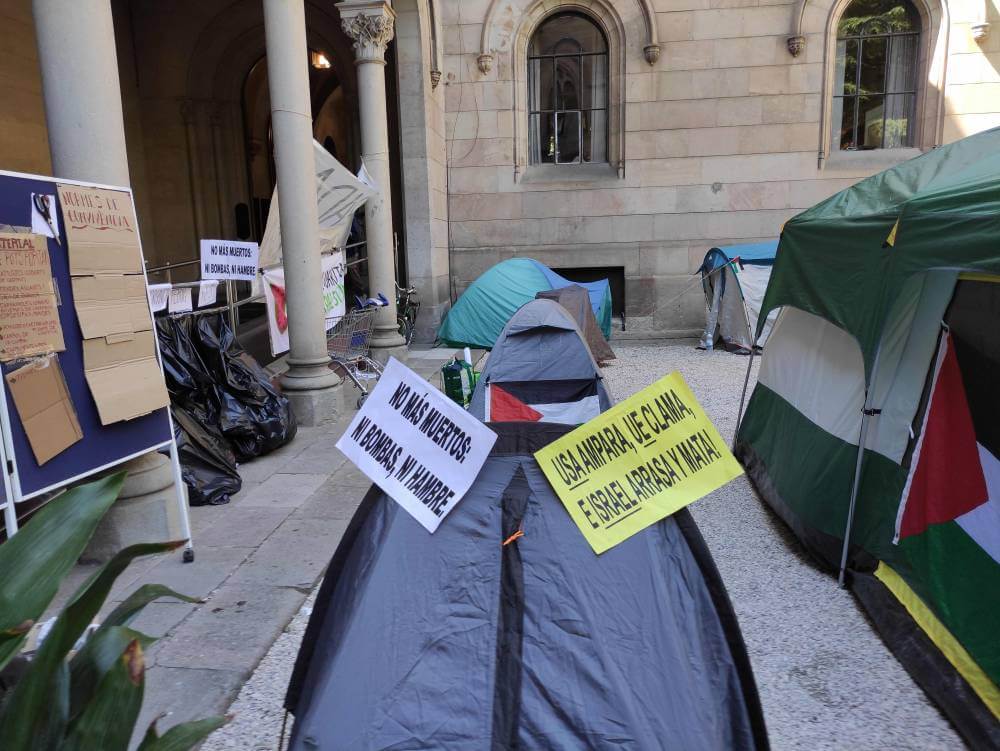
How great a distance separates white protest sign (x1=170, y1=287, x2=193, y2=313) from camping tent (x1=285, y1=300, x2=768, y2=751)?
148 inches

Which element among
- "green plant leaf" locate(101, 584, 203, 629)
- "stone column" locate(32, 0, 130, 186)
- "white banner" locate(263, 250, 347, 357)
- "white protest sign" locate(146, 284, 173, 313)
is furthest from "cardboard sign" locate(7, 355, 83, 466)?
"white banner" locate(263, 250, 347, 357)

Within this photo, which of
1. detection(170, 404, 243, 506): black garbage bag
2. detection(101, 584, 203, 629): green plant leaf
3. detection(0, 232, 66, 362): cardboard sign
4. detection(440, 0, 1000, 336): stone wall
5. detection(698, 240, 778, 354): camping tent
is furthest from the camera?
detection(440, 0, 1000, 336): stone wall

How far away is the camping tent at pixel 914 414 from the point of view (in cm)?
297

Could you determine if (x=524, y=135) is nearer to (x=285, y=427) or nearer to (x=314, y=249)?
(x=314, y=249)

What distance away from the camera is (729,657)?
2258 millimetres

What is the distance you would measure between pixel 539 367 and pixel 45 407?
3.21m

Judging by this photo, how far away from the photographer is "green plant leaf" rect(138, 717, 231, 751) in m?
1.37

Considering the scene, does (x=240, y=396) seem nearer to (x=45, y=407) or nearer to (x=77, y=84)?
(x=45, y=407)

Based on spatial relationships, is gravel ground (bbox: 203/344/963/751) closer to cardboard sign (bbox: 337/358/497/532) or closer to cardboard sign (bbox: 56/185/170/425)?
cardboard sign (bbox: 337/358/497/532)

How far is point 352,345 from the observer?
8.78 meters

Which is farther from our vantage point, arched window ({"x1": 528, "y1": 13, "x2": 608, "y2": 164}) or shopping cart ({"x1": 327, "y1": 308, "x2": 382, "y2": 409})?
arched window ({"x1": 528, "y1": 13, "x2": 608, "y2": 164})

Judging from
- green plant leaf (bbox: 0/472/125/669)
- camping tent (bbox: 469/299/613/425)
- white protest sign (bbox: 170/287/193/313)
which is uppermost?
white protest sign (bbox: 170/287/193/313)

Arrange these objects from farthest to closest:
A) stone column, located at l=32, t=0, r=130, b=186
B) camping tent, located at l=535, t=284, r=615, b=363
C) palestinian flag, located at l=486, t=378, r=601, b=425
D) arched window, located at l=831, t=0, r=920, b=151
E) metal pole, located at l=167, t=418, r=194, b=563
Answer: arched window, located at l=831, t=0, r=920, b=151, camping tent, located at l=535, t=284, r=615, b=363, palestinian flag, located at l=486, t=378, r=601, b=425, metal pole, located at l=167, t=418, r=194, b=563, stone column, located at l=32, t=0, r=130, b=186

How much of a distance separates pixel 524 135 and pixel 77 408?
1123cm
